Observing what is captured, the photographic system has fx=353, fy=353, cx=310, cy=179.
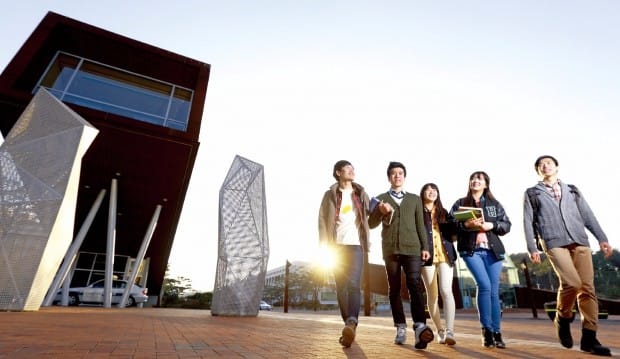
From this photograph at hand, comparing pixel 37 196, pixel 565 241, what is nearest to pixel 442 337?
pixel 565 241

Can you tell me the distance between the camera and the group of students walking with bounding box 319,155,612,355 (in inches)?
133

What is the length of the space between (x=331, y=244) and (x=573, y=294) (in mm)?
2309

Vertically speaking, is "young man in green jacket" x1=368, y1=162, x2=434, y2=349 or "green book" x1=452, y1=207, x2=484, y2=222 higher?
"green book" x1=452, y1=207, x2=484, y2=222

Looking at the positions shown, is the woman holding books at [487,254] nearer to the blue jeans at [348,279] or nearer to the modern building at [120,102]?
the blue jeans at [348,279]

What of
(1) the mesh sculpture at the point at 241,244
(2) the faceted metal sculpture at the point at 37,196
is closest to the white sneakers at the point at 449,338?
(1) the mesh sculpture at the point at 241,244

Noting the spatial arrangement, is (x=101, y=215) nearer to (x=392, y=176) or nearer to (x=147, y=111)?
(x=147, y=111)

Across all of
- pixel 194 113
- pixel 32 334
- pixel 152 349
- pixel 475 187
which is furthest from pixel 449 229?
pixel 194 113

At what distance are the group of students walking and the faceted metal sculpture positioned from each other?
7.32m

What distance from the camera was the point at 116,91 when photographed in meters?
15.8

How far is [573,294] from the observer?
3305 millimetres

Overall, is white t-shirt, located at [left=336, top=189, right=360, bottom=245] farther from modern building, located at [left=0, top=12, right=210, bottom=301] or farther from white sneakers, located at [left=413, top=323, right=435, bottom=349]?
modern building, located at [left=0, top=12, right=210, bottom=301]

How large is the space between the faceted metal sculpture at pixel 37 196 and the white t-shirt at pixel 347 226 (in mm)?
7329

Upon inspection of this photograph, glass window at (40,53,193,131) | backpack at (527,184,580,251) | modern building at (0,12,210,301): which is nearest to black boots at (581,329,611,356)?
backpack at (527,184,580,251)

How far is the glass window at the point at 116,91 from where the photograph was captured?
14.5 meters
